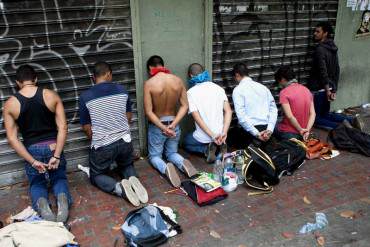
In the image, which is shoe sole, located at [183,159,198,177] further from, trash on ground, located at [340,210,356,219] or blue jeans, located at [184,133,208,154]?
trash on ground, located at [340,210,356,219]

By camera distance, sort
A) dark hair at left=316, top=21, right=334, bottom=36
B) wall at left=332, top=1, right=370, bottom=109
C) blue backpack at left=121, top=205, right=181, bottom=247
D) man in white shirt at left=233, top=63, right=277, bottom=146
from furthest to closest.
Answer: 1. wall at left=332, top=1, right=370, bottom=109
2. dark hair at left=316, top=21, right=334, bottom=36
3. man in white shirt at left=233, top=63, right=277, bottom=146
4. blue backpack at left=121, top=205, right=181, bottom=247

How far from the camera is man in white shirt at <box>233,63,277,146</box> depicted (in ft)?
18.5

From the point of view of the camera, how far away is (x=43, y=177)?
4.70 m

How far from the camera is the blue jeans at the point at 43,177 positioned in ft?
14.8

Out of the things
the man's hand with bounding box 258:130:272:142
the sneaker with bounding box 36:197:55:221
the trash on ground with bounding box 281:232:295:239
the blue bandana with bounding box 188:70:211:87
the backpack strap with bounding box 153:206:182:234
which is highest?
the blue bandana with bounding box 188:70:211:87

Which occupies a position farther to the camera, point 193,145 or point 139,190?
point 193,145

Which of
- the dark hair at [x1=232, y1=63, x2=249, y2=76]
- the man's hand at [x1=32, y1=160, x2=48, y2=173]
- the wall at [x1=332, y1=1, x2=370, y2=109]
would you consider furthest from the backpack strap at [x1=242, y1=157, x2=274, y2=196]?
the wall at [x1=332, y1=1, x2=370, y2=109]

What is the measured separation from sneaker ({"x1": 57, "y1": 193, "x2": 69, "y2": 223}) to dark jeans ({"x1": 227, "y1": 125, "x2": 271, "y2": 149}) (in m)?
2.97

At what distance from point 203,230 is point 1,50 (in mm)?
3368

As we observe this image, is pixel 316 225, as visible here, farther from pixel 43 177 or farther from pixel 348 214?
pixel 43 177

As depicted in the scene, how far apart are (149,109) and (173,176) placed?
41.3 inches

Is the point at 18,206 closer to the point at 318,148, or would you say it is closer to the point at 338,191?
the point at 338,191

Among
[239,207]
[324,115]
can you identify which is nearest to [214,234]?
[239,207]

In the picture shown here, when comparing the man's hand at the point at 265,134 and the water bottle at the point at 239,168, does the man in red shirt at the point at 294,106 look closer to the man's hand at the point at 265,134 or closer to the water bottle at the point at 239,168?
the man's hand at the point at 265,134
